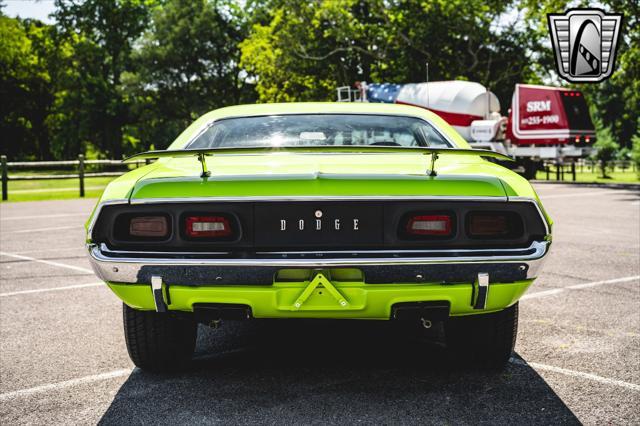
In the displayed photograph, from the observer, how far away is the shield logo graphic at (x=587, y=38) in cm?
2096

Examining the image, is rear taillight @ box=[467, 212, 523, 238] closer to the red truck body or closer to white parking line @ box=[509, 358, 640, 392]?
white parking line @ box=[509, 358, 640, 392]

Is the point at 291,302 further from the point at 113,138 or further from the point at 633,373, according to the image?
the point at 113,138

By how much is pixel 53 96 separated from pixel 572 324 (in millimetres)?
56376

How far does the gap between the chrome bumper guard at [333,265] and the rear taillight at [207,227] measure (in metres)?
0.08

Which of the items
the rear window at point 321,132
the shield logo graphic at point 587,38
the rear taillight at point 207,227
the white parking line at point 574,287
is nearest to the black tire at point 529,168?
the shield logo graphic at point 587,38

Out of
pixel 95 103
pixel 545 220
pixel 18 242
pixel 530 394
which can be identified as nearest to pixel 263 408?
pixel 530 394

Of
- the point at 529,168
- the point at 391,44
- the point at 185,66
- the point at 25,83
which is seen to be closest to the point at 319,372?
the point at 529,168

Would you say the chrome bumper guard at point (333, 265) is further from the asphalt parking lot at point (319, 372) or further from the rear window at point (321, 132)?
the rear window at point (321, 132)

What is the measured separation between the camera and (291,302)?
2.69 meters

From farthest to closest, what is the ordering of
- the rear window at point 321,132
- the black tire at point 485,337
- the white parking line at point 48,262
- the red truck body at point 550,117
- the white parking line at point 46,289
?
the red truck body at point 550,117, the white parking line at point 48,262, the white parking line at point 46,289, the rear window at point 321,132, the black tire at point 485,337

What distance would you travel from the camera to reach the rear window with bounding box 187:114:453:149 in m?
3.75

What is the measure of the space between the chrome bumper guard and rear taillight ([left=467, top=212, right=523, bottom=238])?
3.0 inches

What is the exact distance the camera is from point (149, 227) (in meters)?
2.79

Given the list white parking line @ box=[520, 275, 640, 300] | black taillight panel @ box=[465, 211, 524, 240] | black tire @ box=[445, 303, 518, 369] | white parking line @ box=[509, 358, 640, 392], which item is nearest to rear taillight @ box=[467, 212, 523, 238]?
black taillight panel @ box=[465, 211, 524, 240]
